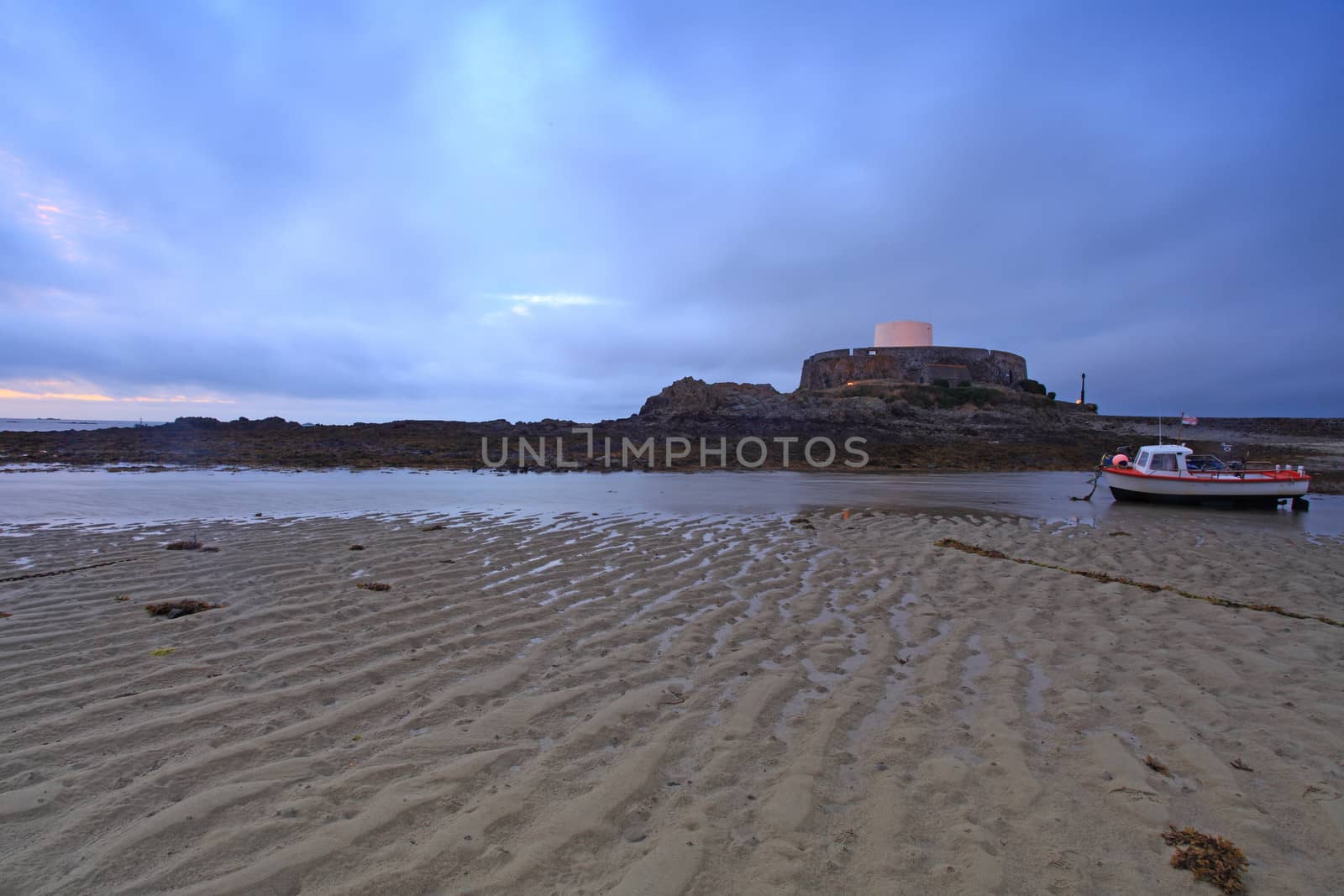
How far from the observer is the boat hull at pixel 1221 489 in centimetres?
1683

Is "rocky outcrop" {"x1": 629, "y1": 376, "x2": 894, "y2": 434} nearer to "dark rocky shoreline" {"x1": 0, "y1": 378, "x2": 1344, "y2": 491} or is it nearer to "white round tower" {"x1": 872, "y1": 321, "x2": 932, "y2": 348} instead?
"dark rocky shoreline" {"x1": 0, "y1": 378, "x2": 1344, "y2": 491}

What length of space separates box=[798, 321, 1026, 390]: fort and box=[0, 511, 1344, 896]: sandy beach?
51.9 metres

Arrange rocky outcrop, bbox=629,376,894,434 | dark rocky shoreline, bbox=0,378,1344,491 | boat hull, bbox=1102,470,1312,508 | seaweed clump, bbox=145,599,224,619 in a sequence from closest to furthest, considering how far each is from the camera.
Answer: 1. seaweed clump, bbox=145,599,224,619
2. boat hull, bbox=1102,470,1312,508
3. dark rocky shoreline, bbox=0,378,1344,491
4. rocky outcrop, bbox=629,376,894,434

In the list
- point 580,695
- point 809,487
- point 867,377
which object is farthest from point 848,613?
point 867,377

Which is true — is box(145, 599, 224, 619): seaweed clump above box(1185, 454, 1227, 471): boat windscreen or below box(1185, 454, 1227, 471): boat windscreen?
below

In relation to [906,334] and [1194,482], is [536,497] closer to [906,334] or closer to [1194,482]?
[1194,482]

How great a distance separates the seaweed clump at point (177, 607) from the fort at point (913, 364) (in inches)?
2123

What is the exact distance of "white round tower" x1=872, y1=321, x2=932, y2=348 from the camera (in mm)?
61875

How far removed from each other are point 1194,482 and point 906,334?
47.1 metres

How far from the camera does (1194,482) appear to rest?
55.9 ft

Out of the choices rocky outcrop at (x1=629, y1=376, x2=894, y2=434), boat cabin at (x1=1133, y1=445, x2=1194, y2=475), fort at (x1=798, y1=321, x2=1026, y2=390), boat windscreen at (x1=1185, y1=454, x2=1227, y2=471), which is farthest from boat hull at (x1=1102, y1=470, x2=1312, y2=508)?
fort at (x1=798, y1=321, x2=1026, y2=390)

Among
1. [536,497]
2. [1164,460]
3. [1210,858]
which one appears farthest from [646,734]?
[1164,460]

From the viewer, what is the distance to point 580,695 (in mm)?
4113

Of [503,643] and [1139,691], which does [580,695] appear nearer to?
[503,643]
